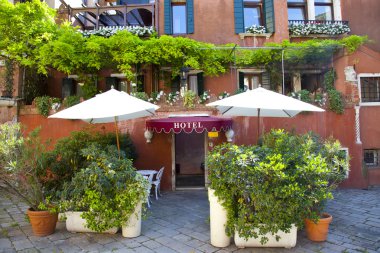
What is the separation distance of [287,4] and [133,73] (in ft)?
25.2

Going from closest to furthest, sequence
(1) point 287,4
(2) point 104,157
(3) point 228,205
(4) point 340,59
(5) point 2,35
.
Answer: (3) point 228,205, (2) point 104,157, (5) point 2,35, (4) point 340,59, (1) point 287,4

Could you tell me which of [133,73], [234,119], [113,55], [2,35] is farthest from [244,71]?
[2,35]

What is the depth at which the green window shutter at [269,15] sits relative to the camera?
1147 centimetres

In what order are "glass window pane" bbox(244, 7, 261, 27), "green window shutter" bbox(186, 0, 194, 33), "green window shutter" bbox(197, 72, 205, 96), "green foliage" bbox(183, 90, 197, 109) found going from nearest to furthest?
"green foliage" bbox(183, 90, 197, 109)
"green window shutter" bbox(197, 72, 205, 96)
"green window shutter" bbox(186, 0, 194, 33)
"glass window pane" bbox(244, 7, 261, 27)

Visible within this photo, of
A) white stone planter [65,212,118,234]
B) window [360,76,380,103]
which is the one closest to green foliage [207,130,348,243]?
white stone planter [65,212,118,234]

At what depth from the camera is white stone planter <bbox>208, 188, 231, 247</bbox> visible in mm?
4931

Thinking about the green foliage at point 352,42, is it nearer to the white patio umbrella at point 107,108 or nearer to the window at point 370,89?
the window at point 370,89

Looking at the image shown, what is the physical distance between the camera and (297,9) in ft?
41.8

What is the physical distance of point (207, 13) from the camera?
1163cm

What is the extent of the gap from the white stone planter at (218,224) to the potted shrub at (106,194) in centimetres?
144

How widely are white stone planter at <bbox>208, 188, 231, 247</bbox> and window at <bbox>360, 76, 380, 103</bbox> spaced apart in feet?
31.3

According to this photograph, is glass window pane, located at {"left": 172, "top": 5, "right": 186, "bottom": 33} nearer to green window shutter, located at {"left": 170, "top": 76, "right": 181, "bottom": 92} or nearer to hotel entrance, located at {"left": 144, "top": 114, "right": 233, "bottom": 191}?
green window shutter, located at {"left": 170, "top": 76, "right": 181, "bottom": 92}

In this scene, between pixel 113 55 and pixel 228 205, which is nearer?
pixel 228 205

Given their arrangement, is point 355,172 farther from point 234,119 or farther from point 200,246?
point 200,246
